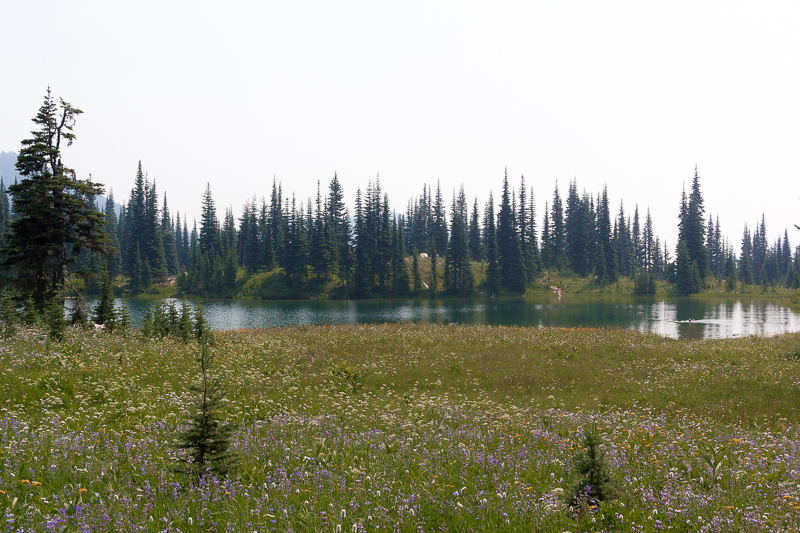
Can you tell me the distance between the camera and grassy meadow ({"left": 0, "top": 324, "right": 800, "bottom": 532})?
4.82m

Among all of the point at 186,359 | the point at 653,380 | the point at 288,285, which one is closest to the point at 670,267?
the point at 288,285

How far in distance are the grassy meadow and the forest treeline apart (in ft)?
266

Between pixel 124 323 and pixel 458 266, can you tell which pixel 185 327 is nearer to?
pixel 124 323

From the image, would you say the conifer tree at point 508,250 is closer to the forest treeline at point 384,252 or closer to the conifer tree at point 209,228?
the forest treeline at point 384,252

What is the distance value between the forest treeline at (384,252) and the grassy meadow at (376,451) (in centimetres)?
8102

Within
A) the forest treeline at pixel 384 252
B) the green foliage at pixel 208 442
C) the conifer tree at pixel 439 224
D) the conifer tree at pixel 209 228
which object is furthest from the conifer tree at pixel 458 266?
the green foliage at pixel 208 442

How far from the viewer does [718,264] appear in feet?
450

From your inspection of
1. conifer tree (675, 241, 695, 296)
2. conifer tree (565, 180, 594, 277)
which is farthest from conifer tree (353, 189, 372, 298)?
conifer tree (675, 241, 695, 296)

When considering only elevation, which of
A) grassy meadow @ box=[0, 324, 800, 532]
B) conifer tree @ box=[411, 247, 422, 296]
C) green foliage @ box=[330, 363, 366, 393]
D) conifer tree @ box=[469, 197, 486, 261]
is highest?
conifer tree @ box=[469, 197, 486, 261]

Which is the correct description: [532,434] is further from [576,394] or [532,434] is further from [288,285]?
[288,285]

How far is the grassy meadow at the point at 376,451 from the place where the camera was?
482 centimetres

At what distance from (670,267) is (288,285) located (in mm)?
86444

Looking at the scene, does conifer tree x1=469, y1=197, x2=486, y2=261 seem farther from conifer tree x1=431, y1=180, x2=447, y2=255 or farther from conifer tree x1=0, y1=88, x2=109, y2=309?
conifer tree x1=0, y1=88, x2=109, y2=309

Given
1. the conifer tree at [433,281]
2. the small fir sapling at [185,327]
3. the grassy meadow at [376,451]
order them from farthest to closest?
1. the conifer tree at [433,281]
2. the small fir sapling at [185,327]
3. the grassy meadow at [376,451]
